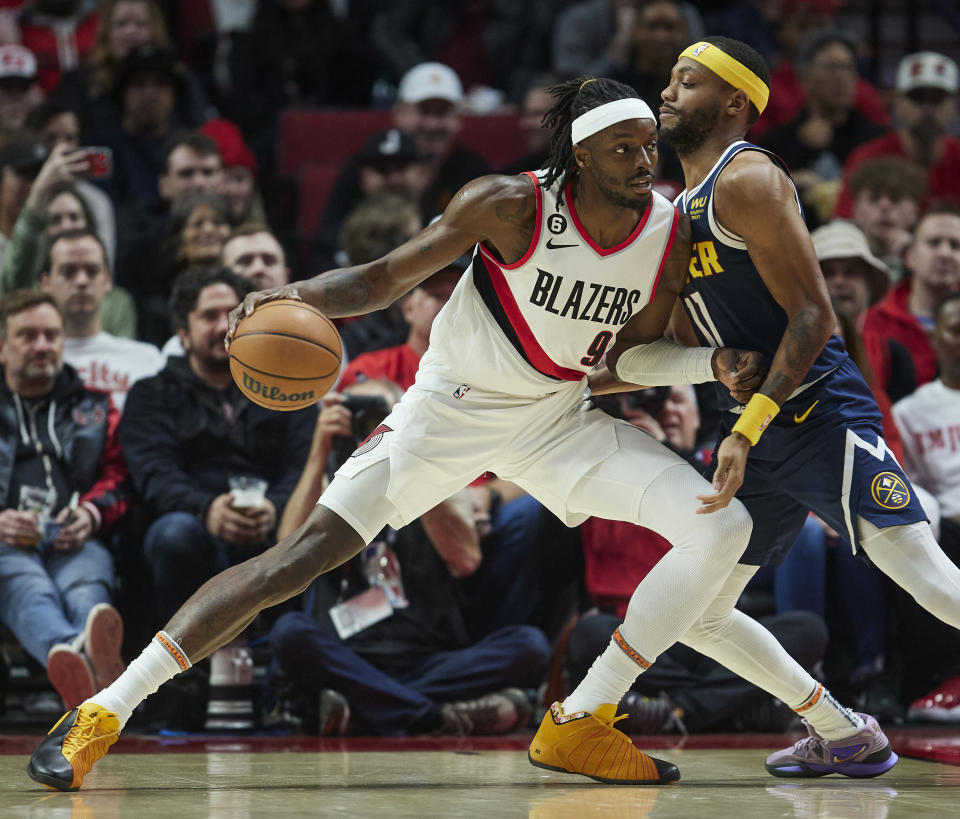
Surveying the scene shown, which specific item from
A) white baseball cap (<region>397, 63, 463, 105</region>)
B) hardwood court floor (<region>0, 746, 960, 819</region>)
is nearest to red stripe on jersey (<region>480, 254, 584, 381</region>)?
hardwood court floor (<region>0, 746, 960, 819</region>)

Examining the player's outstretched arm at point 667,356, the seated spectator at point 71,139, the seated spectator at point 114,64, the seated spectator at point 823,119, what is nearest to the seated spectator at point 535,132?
the seated spectator at point 823,119

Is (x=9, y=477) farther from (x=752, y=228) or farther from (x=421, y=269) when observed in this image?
(x=752, y=228)

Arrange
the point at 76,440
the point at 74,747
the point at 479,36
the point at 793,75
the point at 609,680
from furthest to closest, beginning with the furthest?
the point at 479,36 < the point at 793,75 < the point at 76,440 < the point at 609,680 < the point at 74,747

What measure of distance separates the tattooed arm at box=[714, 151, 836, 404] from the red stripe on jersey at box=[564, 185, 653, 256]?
0.83 ft

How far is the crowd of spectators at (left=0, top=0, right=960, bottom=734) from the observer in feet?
18.8

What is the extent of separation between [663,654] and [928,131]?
4593 millimetres

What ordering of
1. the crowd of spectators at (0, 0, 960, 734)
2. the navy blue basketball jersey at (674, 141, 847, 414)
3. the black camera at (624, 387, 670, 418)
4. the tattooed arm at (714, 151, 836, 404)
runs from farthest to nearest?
the black camera at (624, 387, 670, 418) → the crowd of spectators at (0, 0, 960, 734) → the navy blue basketball jersey at (674, 141, 847, 414) → the tattooed arm at (714, 151, 836, 404)

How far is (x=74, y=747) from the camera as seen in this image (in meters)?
3.84

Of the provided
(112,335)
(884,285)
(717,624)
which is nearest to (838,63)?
(884,285)

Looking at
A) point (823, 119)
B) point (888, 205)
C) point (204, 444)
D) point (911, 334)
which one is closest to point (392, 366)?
point (204, 444)

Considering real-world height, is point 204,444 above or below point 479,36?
below

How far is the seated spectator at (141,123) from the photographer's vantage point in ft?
28.7

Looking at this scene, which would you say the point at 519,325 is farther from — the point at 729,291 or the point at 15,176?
the point at 15,176

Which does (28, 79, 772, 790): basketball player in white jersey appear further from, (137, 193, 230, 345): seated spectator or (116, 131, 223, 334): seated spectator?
(116, 131, 223, 334): seated spectator
